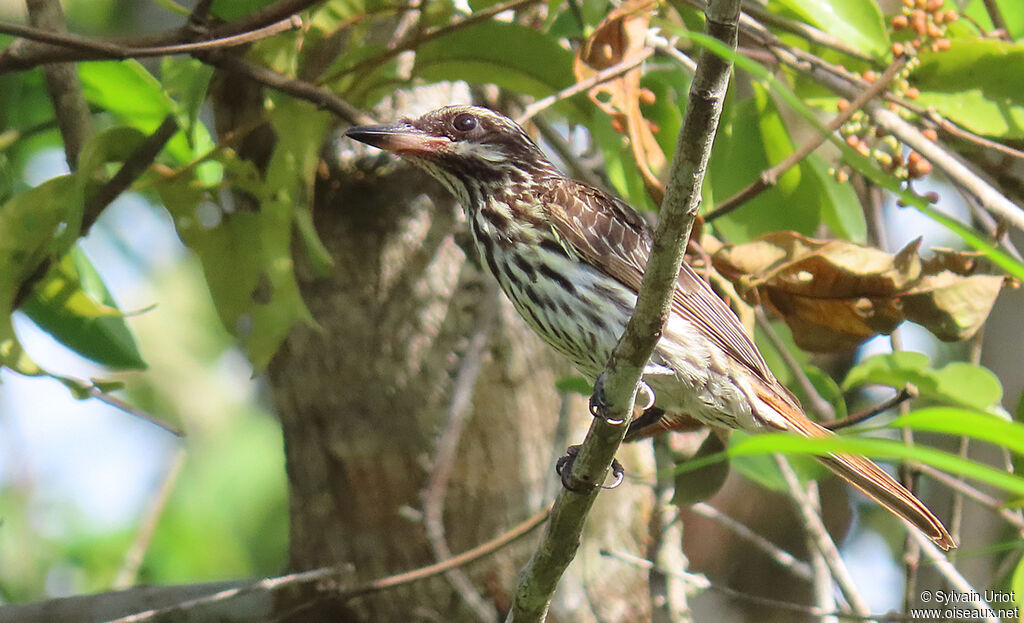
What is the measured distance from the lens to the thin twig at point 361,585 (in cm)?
301

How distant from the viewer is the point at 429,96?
141 inches

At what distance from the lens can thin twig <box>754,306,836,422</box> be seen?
3150 mm

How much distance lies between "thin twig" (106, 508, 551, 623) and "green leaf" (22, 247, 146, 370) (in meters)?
0.66

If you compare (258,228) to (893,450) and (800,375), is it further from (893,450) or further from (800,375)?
(893,450)

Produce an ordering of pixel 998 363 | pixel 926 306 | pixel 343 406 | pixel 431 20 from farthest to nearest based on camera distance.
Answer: pixel 998 363 → pixel 343 406 → pixel 431 20 → pixel 926 306

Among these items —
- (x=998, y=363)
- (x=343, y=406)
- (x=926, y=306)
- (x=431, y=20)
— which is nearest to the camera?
(x=926, y=306)

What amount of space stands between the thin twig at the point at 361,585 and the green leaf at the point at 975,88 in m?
1.46

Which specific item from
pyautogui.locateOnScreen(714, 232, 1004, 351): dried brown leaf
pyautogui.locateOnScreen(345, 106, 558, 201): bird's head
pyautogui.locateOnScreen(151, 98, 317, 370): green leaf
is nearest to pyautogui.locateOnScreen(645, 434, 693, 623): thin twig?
pyautogui.locateOnScreen(714, 232, 1004, 351): dried brown leaf

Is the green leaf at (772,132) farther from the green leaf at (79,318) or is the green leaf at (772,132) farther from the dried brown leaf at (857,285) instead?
the green leaf at (79,318)

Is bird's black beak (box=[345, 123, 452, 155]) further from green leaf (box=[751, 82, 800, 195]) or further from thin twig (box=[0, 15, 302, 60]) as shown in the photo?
green leaf (box=[751, 82, 800, 195])

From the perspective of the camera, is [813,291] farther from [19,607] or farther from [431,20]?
[19,607]

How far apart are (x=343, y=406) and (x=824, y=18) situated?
5.63 feet

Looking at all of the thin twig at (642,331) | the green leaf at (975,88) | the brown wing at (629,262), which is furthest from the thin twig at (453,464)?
the green leaf at (975,88)

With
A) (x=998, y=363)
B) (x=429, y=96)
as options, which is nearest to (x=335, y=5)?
(x=429, y=96)
